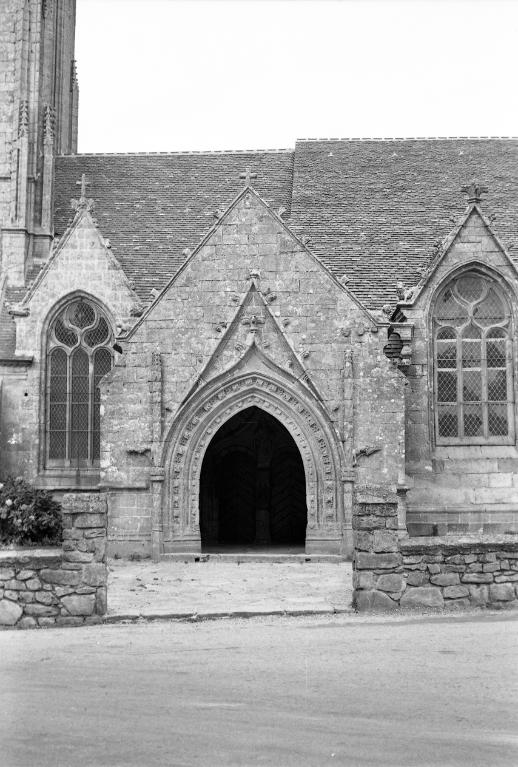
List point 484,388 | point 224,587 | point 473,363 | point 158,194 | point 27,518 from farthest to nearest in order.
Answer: point 158,194
point 473,363
point 484,388
point 27,518
point 224,587

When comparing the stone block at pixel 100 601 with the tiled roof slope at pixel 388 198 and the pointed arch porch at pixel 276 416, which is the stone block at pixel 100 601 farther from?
the tiled roof slope at pixel 388 198

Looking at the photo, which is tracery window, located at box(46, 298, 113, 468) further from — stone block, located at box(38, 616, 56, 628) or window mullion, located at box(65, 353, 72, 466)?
stone block, located at box(38, 616, 56, 628)

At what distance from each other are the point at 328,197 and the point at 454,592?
15.1 m

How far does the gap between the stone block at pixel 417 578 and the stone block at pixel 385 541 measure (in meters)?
0.38

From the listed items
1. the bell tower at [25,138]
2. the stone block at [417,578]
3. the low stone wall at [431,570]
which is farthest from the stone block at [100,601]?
the bell tower at [25,138]

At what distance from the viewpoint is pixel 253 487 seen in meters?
23.6

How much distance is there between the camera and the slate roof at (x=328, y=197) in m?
23.4

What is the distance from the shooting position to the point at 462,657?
977 cm

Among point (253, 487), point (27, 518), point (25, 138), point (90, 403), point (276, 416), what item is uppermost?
point (25, 138)

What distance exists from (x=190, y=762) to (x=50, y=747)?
1.05 metres

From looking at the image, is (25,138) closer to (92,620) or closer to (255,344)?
(255,344)

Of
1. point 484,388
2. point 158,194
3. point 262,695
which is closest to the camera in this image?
point 262,695

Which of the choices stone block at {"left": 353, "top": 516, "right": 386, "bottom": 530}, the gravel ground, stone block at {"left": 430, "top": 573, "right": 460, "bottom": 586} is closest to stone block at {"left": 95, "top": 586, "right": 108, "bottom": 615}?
the gravel ground

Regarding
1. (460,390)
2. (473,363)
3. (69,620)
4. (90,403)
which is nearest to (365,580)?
Result: (69,620)
